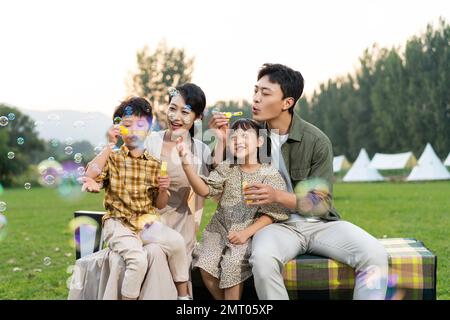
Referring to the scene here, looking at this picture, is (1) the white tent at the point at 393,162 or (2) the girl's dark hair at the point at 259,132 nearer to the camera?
(2) the girl's dark hair at the point at 259,132

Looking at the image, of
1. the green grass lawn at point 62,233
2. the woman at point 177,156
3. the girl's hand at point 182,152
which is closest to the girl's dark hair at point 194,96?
the woman at point 177,156

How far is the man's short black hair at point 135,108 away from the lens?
3639 millimetres

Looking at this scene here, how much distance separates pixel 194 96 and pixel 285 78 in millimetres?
581

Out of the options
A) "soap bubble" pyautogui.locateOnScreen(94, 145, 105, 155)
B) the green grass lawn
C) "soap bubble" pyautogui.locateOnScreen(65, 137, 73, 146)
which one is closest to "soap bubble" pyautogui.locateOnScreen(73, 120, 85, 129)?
"soap bubble" pyautogui.locateOnScreen(65, 137, 73, 146)

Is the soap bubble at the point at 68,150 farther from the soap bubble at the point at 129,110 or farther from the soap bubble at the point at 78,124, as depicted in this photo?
the soap bubble at the point at 129,110

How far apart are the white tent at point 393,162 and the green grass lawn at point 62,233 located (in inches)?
645

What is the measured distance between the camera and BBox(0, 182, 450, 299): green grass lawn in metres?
6.15

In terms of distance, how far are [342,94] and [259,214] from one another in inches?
1683

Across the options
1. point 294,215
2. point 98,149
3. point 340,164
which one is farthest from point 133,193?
point 340,164

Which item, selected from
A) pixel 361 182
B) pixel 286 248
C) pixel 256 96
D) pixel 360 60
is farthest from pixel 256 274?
pixel 360 60

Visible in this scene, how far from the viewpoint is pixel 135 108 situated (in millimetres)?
3641

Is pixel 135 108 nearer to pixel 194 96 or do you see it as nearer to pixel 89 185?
pixel 194 96

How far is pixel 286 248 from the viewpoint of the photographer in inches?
137
